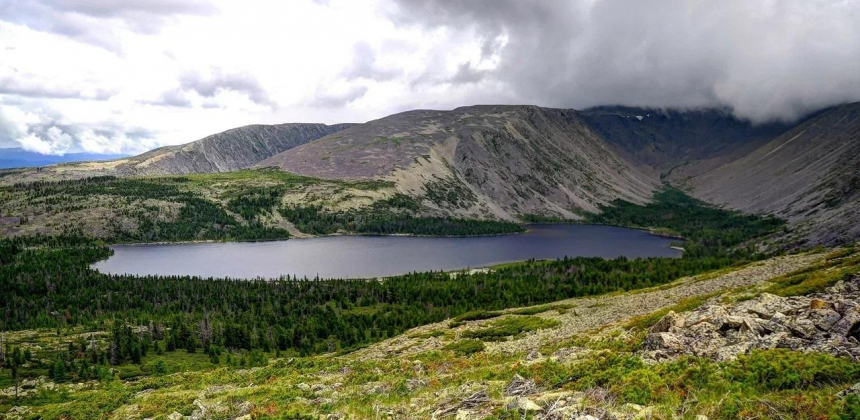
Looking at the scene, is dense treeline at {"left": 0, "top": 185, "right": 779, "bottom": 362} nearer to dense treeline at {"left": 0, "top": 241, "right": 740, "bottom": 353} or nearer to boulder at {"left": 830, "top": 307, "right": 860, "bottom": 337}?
dense treeline at {"left": 0, "top": 241, "right": 740, "bottom": 353}

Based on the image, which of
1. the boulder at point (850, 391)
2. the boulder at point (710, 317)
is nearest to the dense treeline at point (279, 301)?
the boulder at point (710, 317)

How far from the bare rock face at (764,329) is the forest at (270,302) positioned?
86290 millimetres

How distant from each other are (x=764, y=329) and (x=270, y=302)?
495ft

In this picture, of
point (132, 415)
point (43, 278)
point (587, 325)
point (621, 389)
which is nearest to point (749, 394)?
point (621, 389)

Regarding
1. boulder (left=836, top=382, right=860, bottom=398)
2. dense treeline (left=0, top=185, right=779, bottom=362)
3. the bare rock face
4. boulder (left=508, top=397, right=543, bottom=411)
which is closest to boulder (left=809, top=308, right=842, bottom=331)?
the bare rock face

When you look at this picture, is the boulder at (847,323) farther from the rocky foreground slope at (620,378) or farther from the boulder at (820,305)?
the boulder at (820,305)

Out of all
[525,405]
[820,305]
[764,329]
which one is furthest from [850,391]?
[820,305]

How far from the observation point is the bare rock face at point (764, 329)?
83.6 feet

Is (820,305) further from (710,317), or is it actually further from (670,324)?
(670,324)

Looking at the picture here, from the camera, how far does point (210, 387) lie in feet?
170

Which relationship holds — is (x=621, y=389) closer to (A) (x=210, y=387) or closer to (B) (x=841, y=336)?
(B) (x=841, y=336)

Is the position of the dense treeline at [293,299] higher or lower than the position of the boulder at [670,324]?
lower

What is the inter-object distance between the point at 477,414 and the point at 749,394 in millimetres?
12294

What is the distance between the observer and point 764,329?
1141 inches
